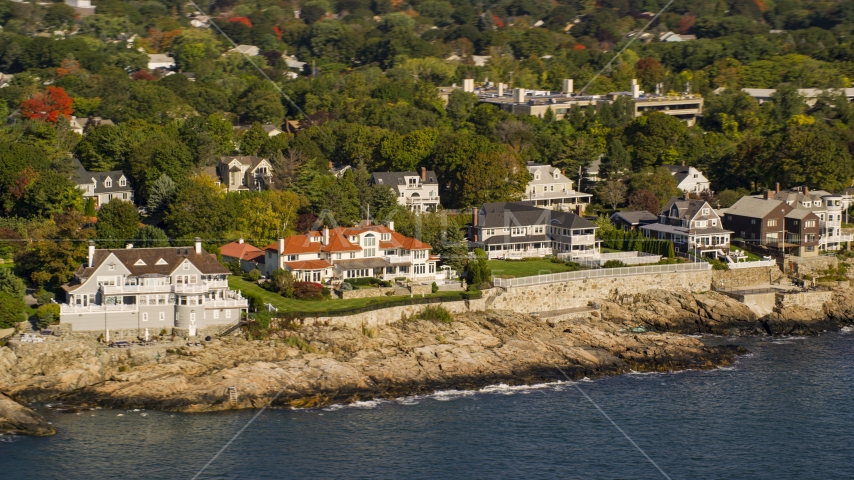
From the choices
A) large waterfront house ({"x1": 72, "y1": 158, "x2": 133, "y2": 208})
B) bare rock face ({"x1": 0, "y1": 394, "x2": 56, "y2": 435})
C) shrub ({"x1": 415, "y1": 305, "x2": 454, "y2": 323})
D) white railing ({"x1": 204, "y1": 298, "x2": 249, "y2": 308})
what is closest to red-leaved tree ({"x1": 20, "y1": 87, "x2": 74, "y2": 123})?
large waterfront house ({"x1": 72, "y1": 158, "x2": 133, "y2": 208})

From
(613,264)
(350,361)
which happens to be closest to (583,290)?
(613,264)

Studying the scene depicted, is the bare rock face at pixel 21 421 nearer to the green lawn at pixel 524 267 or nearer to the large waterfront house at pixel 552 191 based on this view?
the green lawn at pixel 524 267

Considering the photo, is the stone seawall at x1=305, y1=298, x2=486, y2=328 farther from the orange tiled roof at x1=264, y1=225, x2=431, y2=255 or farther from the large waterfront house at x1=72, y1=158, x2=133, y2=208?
the large waterfront house at x1=72, y1=158, x2=133, y2=208

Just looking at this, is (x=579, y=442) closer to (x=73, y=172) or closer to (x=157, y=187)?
(x=157, y=187)

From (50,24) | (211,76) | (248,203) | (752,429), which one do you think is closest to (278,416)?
(752,429)

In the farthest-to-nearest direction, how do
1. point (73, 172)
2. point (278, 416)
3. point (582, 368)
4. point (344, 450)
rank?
point (73, 172) → point (582, 368) → point (278, 416) → point (344, 450)

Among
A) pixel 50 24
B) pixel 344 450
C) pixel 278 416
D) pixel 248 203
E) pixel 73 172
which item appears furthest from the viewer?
pixel 50 24

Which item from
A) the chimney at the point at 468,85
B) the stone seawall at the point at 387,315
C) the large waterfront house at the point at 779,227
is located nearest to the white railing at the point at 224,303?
→ the stone seawall at the point at 387,315
